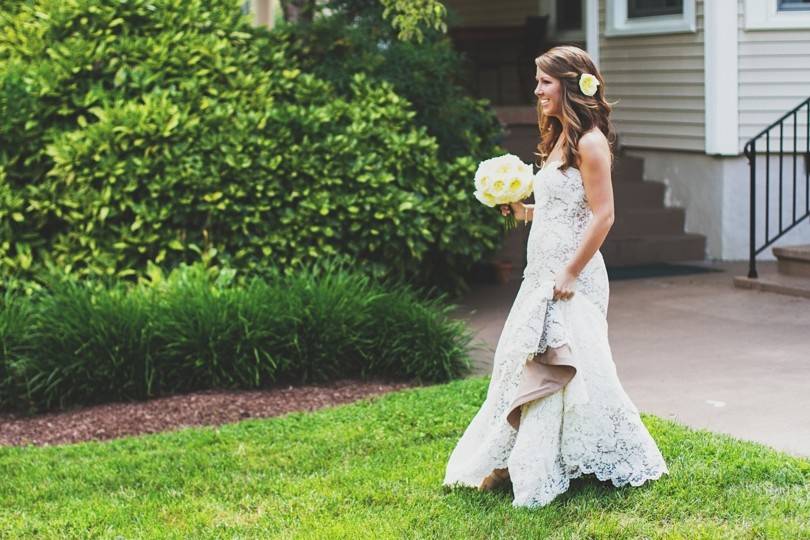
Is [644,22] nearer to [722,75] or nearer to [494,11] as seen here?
[722,75]

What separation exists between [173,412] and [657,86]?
7.18 metres

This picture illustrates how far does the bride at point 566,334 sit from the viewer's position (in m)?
5.09

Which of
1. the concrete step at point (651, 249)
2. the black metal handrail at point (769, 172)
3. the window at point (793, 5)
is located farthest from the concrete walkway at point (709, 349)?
the window at point (793, 5)

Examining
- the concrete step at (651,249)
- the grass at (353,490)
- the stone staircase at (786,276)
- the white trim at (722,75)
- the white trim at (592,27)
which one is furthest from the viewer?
the white trim at (592,27)

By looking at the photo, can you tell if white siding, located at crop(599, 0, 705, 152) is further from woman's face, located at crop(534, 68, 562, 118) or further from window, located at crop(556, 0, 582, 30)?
woman's face, located at crop(534, 68, 562, 118)

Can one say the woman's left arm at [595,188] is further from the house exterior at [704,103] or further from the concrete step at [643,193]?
the concrete step at [643,193]

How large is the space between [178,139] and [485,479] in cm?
472

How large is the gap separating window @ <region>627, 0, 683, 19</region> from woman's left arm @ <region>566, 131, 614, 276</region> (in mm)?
8106

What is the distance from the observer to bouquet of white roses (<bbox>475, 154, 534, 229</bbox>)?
5344mm

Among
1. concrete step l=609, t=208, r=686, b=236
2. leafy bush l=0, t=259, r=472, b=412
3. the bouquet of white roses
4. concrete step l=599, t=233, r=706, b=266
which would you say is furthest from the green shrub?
the bouquet of white roses

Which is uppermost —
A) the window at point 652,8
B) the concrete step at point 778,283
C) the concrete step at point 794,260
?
the window at point 652,8

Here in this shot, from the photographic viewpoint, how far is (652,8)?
1312 cm

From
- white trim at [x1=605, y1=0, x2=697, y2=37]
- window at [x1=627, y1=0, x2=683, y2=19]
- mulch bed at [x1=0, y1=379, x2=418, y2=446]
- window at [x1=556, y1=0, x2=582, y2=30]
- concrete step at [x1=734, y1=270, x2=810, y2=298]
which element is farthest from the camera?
window at [x1=556, y1=0, x2=582, y2=30]

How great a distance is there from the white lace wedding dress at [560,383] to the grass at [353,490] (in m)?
0.12
